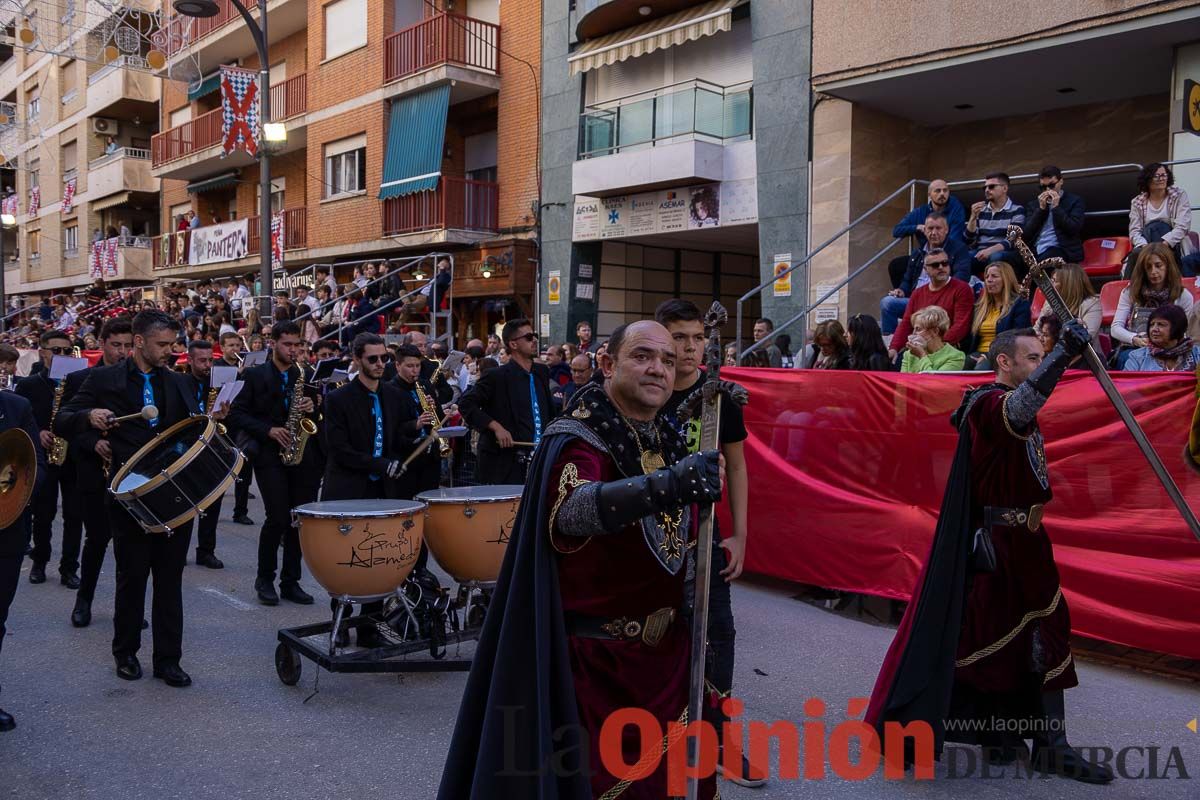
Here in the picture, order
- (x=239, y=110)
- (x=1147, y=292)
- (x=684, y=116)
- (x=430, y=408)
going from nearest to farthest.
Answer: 1. (x=430, y=408)
2. (x=1147, y=292)
3. (x=684, y=116)
4. (x=239, y=110)

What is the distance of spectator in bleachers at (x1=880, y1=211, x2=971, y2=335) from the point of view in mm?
9969

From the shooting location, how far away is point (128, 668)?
5922 millimetres

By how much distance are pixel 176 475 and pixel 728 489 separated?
3097 mm

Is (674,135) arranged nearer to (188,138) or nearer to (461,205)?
(461,205)

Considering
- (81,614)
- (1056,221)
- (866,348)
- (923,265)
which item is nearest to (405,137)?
(923,265)

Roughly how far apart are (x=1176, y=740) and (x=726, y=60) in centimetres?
1339

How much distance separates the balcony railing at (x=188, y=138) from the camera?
94.8ft

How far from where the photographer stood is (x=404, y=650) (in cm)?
565

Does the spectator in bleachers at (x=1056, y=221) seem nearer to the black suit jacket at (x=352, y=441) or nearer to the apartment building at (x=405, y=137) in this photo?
the black suit jacket at (x=352, y=441)

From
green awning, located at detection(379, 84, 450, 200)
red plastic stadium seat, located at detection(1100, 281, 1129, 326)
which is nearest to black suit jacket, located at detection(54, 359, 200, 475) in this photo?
red plastic stadium seat, located at detection(1100, 281, 1129, 326)

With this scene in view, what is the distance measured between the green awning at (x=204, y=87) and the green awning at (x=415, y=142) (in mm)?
10660

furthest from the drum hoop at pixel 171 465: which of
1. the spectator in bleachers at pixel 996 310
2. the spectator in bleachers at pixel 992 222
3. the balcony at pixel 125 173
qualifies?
the balcony at pixel 125 173

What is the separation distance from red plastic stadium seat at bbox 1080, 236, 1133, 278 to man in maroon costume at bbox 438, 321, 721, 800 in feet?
29.4

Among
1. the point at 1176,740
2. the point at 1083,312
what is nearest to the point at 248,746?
the point at 1176,740
